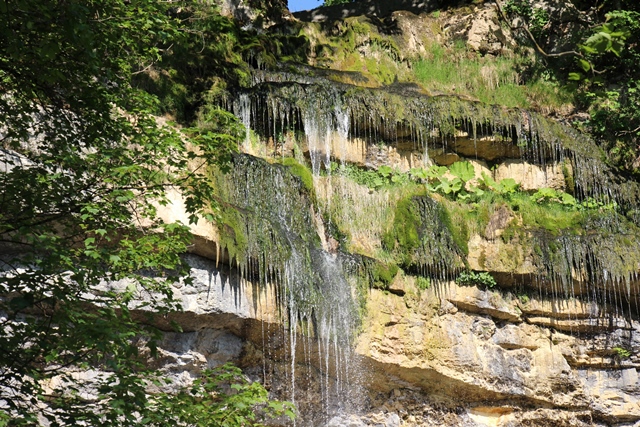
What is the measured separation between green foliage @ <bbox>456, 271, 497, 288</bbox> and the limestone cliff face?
0.11 feet

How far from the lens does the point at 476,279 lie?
12.3 m

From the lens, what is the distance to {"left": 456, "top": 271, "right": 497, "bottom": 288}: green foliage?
12.2 m

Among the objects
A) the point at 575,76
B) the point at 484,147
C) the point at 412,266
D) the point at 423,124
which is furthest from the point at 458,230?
the point at 575,76

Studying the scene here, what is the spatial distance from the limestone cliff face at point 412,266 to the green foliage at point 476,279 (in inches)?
1.3

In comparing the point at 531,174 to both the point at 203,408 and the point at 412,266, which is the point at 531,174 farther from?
the point at 203,408

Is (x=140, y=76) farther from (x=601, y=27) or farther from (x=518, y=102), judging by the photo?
(x=601, y=27)

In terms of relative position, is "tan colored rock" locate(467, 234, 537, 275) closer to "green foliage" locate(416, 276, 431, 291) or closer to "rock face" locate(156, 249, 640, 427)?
"rock face" locate(156, 249, 640, 427)

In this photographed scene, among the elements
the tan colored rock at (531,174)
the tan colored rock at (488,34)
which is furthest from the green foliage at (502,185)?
the tan colored rock at (488,34)

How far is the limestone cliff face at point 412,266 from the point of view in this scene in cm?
1087

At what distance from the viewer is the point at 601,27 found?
14.1ft

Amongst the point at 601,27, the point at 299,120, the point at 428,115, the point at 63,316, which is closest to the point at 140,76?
the point at 299,120

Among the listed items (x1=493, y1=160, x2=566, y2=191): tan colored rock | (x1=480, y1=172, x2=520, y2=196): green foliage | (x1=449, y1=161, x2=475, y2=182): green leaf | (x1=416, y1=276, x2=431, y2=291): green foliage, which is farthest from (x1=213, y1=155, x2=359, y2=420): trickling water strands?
(x1=493, y1=160, x2=566, y2=191): tan colored rock

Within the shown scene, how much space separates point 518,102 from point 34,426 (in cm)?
1321

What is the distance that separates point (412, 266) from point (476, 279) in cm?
97
